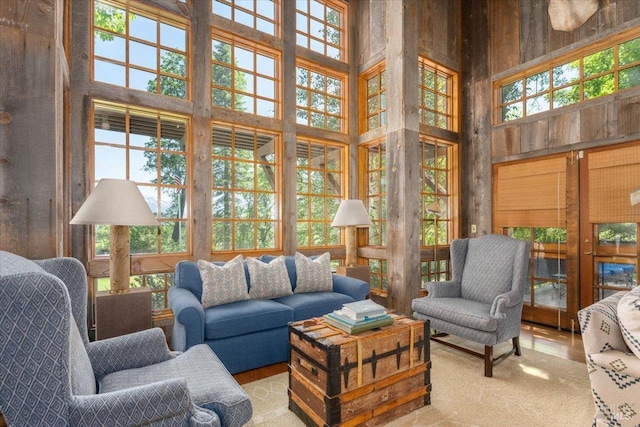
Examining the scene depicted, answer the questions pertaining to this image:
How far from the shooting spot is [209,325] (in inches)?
97.0

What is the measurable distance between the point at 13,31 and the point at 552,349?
15.3ft

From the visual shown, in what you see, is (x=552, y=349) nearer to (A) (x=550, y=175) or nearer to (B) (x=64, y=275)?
(A) (x=550, y=175)

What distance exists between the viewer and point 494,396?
86.7 inches

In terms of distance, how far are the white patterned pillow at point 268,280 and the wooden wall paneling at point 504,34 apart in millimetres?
3730

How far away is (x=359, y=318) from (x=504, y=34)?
416 cm

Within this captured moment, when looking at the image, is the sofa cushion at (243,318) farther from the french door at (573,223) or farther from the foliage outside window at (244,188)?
the french door at (573,223)

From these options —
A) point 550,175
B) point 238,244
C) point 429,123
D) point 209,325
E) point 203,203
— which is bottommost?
point 209,325

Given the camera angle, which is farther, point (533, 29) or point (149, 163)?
point (533, 29)

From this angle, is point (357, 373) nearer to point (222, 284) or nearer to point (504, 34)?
point (222, 284)

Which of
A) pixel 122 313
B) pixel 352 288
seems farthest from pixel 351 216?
pixel 122 313

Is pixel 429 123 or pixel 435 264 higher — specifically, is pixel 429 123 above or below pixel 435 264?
above

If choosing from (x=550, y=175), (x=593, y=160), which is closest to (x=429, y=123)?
(x=550, y=175)

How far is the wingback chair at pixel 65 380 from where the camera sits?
0.96 metres

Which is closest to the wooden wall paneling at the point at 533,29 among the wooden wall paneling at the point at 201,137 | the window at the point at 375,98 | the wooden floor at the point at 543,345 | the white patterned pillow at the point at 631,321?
the window at the point at 375,98
